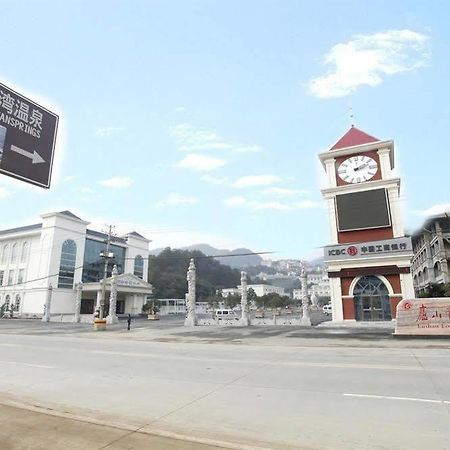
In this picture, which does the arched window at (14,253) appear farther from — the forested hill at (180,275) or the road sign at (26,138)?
the road sign at (26,138)

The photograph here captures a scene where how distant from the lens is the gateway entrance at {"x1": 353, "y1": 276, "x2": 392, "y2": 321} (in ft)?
104

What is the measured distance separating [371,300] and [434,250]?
3421 centimetres

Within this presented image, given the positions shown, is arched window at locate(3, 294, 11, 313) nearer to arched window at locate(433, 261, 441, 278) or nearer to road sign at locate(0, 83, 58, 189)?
road sign at locate(0, 83, 58, 189)

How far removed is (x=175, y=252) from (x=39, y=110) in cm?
13443

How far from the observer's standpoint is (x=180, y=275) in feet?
379

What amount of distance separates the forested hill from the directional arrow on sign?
71.8m

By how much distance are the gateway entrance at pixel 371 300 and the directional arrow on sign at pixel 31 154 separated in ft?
98.5

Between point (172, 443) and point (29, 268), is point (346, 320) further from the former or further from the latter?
point (29, 268)

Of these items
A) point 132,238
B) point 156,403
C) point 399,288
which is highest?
point 132,238

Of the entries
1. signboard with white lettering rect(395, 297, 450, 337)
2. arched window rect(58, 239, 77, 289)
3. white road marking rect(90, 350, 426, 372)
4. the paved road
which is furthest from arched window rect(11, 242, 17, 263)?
signboard with white lettering rect(395, 297, 450, 337)

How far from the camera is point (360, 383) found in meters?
9.23

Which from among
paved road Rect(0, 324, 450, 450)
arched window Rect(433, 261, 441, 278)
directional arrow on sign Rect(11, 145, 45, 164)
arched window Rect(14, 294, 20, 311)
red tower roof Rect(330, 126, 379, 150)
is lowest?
paved road Rect(0, 324, 450, 450)

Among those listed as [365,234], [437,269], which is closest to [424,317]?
[365,234]

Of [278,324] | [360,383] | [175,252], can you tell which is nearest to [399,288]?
[278,324]
